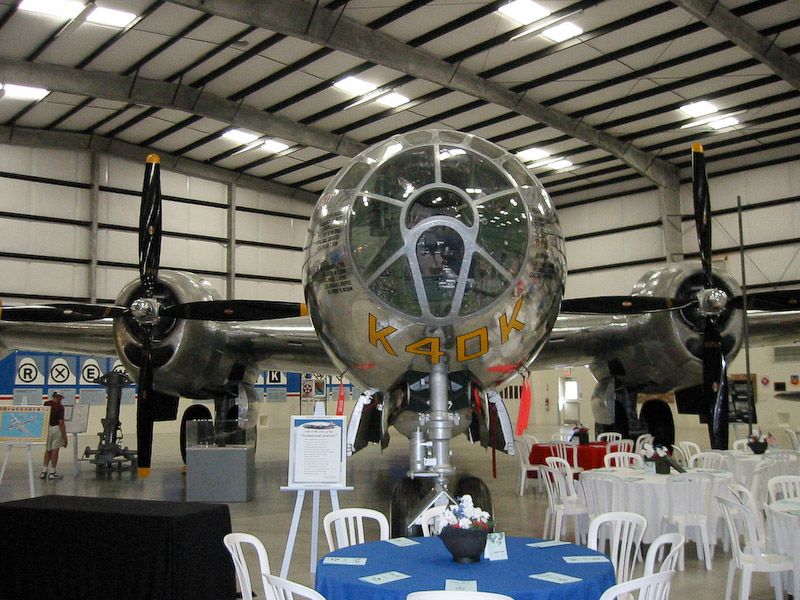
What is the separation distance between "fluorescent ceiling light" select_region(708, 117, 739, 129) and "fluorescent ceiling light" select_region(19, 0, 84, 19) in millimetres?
19126

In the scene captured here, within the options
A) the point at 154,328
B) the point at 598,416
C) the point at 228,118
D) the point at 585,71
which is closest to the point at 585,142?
the point at 585,71

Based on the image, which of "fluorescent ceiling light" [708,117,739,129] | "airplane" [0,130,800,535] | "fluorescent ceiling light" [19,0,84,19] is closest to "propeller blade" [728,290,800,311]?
"airplane" [0,130,800,535]

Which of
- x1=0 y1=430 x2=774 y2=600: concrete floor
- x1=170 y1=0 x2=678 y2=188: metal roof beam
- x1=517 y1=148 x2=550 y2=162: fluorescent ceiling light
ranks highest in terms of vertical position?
x1=517 y1=148 x2=550 y2=162: fluorescent ceiling light

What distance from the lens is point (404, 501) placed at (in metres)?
6.30

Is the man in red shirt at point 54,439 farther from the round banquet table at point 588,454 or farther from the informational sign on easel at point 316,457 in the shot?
the round banquet table at point 588,454

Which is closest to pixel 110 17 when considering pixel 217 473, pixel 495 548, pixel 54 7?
pixel 54 7

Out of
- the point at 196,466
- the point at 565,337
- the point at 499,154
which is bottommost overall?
the point at 196,466

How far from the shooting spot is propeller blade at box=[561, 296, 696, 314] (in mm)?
8641

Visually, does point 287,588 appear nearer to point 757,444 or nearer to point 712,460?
point 712,460

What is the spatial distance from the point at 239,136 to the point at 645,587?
2511 cm

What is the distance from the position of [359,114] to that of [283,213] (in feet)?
29.1

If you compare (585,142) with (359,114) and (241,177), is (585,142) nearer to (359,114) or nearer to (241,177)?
(359,114)

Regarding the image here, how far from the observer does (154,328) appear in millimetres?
11125

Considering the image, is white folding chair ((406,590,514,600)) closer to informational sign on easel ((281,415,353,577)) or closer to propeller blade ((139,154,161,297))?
informational sign on easel ((281,415,353,577))
